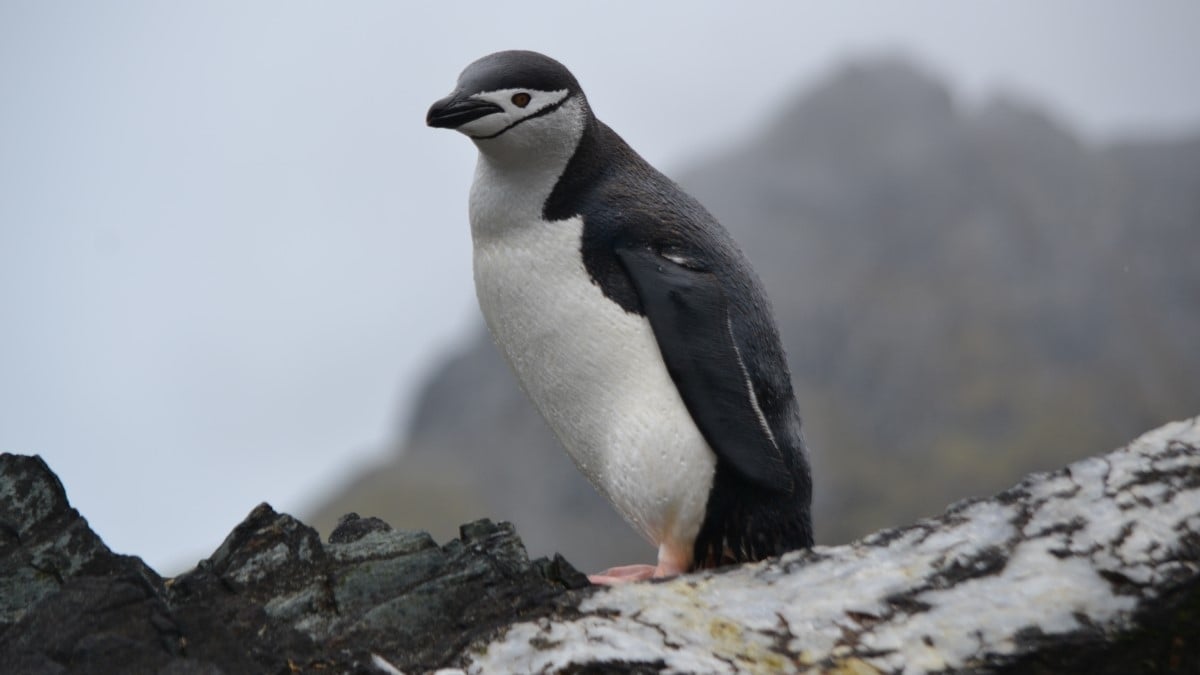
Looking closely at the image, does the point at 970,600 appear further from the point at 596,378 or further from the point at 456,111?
the point at 456,111

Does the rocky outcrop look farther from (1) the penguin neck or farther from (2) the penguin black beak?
(2) the penguin black beak

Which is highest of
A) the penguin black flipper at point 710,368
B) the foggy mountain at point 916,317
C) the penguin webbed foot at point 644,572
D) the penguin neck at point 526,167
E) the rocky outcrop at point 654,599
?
the penguin neck at point 526,167

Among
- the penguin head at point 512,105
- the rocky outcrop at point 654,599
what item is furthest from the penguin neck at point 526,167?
the rocky outcrop at point 654,599

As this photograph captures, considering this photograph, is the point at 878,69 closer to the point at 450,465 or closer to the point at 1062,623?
the point at 450,465

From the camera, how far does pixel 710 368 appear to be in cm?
363

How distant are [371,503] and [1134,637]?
26979mm

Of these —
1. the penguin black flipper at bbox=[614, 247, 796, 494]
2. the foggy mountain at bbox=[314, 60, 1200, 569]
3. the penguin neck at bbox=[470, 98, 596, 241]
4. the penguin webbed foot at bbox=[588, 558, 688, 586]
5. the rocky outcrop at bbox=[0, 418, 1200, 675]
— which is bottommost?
the foggy mountain at bbox=[314, 60, 1200, 569]

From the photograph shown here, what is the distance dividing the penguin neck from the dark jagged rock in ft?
3.05

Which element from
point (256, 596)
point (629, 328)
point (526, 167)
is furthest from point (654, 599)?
point (526, 167)

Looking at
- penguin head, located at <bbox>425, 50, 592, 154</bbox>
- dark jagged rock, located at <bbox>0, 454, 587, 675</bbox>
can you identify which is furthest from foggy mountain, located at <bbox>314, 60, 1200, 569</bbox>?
dark jagged rock, located at <bbox>0, 454, 587, 675</bbox>

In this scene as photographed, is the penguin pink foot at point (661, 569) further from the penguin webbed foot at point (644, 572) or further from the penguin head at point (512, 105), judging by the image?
the penguin head at point (512, 105)

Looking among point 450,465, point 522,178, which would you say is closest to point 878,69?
point 450,465

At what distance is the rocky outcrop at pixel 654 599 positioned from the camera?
2877mm

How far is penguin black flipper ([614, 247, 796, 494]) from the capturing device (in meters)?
3.62
